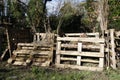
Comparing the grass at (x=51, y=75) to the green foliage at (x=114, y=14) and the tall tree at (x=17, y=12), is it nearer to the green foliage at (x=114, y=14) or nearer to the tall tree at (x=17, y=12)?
the green foliage at (x=114, y=14)

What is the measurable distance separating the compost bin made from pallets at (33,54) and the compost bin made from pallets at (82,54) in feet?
1.94

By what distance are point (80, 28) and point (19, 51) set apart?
10426 millimetres

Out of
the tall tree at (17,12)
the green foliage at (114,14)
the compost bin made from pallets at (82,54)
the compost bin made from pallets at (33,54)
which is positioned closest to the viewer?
the compost bin made from pallets at (82,54)

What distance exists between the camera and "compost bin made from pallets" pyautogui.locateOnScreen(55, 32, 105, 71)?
10.7 metres

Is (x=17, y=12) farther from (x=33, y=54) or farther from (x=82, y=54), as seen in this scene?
(x=82, y=54)

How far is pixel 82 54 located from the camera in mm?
10914

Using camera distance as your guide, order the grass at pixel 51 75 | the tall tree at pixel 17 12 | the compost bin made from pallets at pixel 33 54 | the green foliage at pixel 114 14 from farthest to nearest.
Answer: the tall tree at pixel 17 12 → the green foliage at pixel 114 14 → the compost bin made from pallets at pixel 33 54 → the grass at pixel 51 75

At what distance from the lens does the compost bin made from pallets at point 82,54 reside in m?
10.7

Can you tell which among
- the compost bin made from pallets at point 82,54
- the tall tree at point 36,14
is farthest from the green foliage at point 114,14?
the compost bin made from pallets at point 82,54

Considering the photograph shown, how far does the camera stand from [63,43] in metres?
12.1

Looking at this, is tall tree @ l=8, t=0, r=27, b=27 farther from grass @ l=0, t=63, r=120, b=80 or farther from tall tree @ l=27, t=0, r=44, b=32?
grass @ l=0, t=63, r=120, b=80

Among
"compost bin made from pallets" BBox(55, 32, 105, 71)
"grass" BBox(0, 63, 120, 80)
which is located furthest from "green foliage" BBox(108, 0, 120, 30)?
"grass" BBox(0, 63, 120, 80)

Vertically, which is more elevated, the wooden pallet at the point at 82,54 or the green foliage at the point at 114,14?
the green foliage at the point at 114,14

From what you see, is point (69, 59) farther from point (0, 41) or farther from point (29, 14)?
point (29, 14)
